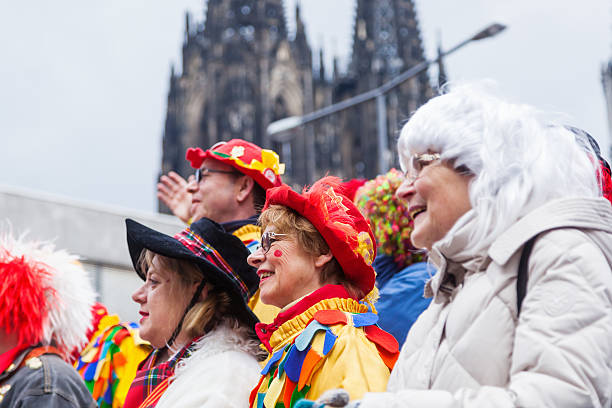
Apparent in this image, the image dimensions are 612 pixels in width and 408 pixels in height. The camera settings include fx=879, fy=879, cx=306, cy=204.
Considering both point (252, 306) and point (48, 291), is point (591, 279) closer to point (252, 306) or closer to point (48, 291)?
point (252, 306)

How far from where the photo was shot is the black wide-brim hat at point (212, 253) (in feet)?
12.0

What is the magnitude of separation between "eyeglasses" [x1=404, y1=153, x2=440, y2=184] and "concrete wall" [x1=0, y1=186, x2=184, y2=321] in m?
6.62

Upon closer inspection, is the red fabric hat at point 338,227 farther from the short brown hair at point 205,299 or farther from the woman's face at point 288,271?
the short brown hair at point 205,299

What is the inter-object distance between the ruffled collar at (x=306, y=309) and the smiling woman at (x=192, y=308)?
1.44 ft

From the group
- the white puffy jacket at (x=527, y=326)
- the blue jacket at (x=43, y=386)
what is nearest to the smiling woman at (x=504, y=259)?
the white puffy jacket at (x=527, y=326)

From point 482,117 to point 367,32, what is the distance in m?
58.0

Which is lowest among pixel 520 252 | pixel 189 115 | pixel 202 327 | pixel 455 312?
pixel 202 327

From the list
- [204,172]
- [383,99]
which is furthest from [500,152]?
[383,99]

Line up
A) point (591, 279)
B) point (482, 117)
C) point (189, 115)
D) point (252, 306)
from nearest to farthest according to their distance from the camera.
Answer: point (591, 279)
point (482, 117)
point (252, 306)
point (189, 115)

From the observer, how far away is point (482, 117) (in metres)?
2.38

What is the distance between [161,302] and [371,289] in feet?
3.16

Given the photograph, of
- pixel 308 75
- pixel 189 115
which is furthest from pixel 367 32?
pixel 189 115

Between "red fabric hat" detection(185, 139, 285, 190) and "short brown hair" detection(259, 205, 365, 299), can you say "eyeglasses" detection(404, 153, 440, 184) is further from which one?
"red fabric hat" detection(185, 139, 285, 190)

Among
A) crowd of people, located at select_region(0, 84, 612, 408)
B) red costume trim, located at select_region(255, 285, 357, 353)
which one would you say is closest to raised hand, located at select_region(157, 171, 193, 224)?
crowd of people, located at select_region(0, 84, 612, 408)
